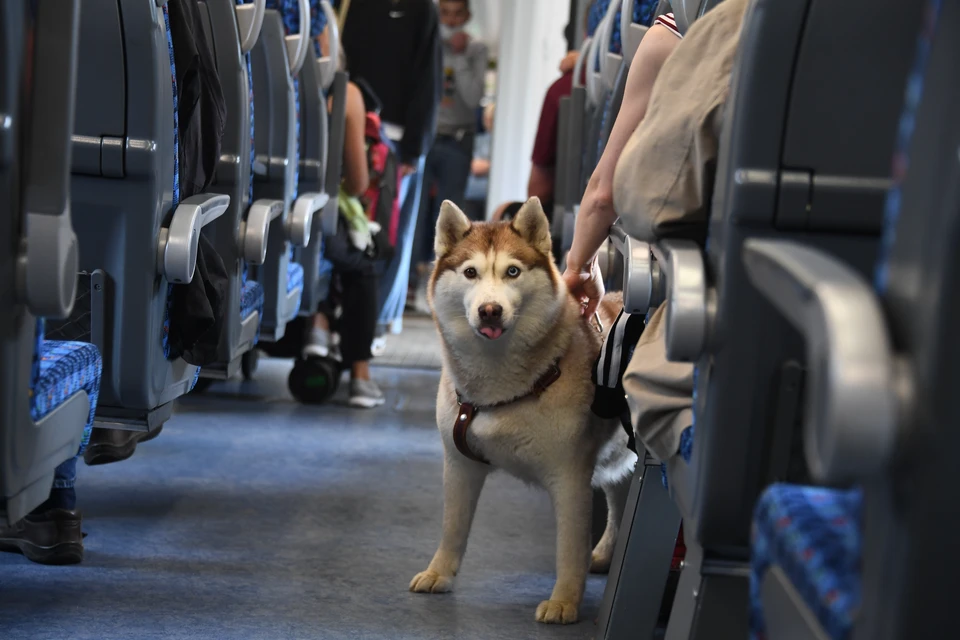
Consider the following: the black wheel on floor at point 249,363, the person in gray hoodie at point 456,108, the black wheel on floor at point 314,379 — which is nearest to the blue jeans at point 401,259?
the black wheel on floor at point 249,363

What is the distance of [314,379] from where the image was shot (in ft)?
16.3

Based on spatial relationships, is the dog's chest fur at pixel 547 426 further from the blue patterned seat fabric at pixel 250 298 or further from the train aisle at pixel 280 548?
the blue patterned seat fabric at pixel 250 298

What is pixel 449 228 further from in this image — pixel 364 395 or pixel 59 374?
pixel 364 395

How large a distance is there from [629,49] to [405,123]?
3.52m

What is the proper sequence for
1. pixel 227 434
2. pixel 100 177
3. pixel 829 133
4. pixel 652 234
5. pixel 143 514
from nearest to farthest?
pixel 829 133
pixel 652 234
pixel 100 177
pixel 143 514
pixel 227 434

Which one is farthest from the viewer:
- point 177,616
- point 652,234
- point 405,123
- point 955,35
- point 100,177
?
point 405,123

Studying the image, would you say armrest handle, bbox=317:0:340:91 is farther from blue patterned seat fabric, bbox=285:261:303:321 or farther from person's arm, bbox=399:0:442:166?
person's arm, bbox=399:0:442:166

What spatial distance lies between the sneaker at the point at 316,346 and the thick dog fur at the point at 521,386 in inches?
93.3

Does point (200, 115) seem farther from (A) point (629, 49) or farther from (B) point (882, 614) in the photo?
(B) point (882, 614)

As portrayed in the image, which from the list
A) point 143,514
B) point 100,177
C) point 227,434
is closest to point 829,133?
point 100,177

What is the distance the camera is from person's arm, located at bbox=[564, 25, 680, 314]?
6.50ft

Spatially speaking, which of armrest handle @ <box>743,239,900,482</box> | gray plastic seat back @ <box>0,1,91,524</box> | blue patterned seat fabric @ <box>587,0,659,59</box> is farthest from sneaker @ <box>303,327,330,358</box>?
armrest handle @ <box>743,239,900,482</box>

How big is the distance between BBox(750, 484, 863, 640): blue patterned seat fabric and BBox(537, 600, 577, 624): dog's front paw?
1.41 m

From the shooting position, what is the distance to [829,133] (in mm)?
1246
